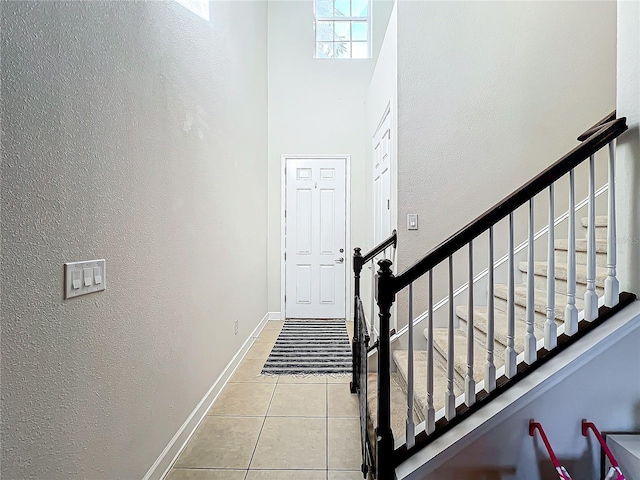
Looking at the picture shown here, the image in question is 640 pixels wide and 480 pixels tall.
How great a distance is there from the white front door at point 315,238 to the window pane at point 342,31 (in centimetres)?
170

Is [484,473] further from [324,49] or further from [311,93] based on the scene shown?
A: [324,49]

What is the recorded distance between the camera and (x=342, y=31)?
16.9 ft

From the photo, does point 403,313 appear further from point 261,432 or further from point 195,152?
point 195,152

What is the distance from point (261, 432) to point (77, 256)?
1.56 m

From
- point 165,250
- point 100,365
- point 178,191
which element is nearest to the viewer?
point 100,365

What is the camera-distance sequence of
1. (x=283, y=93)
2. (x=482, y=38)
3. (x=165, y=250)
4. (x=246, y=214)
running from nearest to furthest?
(x=165, y=250)
(x=482, y=38)
(x=246, y=214)
(x=283, y=93)

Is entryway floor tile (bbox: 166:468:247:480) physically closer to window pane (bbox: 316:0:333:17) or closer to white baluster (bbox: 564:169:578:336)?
white baluster (bbox: 564:169:578:336)

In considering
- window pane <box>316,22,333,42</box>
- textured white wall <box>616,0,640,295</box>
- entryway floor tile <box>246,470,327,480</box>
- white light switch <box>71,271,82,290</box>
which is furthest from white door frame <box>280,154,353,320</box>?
white light switch <box>71,271,82,290</box>

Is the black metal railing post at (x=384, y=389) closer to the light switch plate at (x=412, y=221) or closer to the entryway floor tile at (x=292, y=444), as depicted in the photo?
the entryway floor tile at (x=292, y=444)

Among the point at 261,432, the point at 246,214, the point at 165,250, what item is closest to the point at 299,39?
the point at 246,214

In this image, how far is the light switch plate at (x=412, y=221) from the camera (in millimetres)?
2814

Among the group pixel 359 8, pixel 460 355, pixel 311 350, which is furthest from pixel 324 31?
pixel 460 355

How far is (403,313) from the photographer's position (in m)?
2.86

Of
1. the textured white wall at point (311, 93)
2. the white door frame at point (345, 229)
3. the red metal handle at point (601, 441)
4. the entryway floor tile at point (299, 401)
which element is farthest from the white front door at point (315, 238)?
the red metal handle at point (601, 441)
